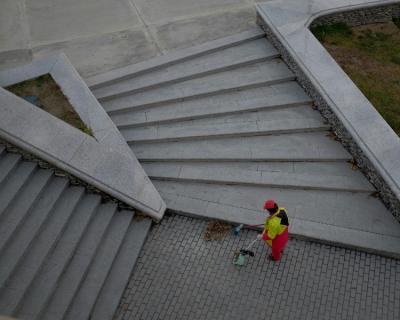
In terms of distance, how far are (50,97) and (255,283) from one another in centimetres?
603

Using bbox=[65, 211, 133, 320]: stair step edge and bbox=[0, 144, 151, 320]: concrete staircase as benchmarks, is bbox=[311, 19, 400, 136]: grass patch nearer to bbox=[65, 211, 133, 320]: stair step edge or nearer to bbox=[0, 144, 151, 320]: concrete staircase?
bbox=[0, 144, 151, 320]: concrete staircase

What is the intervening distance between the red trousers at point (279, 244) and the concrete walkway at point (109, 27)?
6458 millimetres

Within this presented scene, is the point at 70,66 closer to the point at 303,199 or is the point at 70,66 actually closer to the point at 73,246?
the point at 73,246

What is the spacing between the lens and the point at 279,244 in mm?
7887

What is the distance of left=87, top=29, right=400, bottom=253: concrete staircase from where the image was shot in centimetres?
888

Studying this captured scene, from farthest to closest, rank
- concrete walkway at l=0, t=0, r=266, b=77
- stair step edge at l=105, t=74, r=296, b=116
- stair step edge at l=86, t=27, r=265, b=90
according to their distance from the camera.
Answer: concrete walkway at l=0, t=0, r=266, b=77 < stair step edge at l=86, t=27, r=265, b=90 < stair step edge at l=105, t=74, r=296, b=116

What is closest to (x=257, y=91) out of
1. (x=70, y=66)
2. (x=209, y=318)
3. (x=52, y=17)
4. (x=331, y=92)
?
(x=331, y=92)

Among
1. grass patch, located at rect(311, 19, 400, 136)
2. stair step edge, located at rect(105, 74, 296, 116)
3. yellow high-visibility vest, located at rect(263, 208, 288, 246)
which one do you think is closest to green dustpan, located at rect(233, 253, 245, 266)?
yellow high-visibility vest, located at rect(263, 208, 288, 246)

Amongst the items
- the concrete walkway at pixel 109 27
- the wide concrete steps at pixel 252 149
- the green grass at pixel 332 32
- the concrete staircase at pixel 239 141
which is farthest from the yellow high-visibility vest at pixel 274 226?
the green grass at pixel 332 32

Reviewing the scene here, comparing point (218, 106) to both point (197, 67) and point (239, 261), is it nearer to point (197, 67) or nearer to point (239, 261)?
point (197, 67)

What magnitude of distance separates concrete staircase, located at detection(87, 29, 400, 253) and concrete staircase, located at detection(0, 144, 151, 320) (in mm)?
1386

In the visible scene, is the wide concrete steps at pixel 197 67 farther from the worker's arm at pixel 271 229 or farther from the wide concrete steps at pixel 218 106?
the worker's arm at pixel 271 229

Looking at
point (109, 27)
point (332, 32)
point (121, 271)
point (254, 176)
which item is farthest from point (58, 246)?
point (332, 32)

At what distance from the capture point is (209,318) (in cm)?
764
